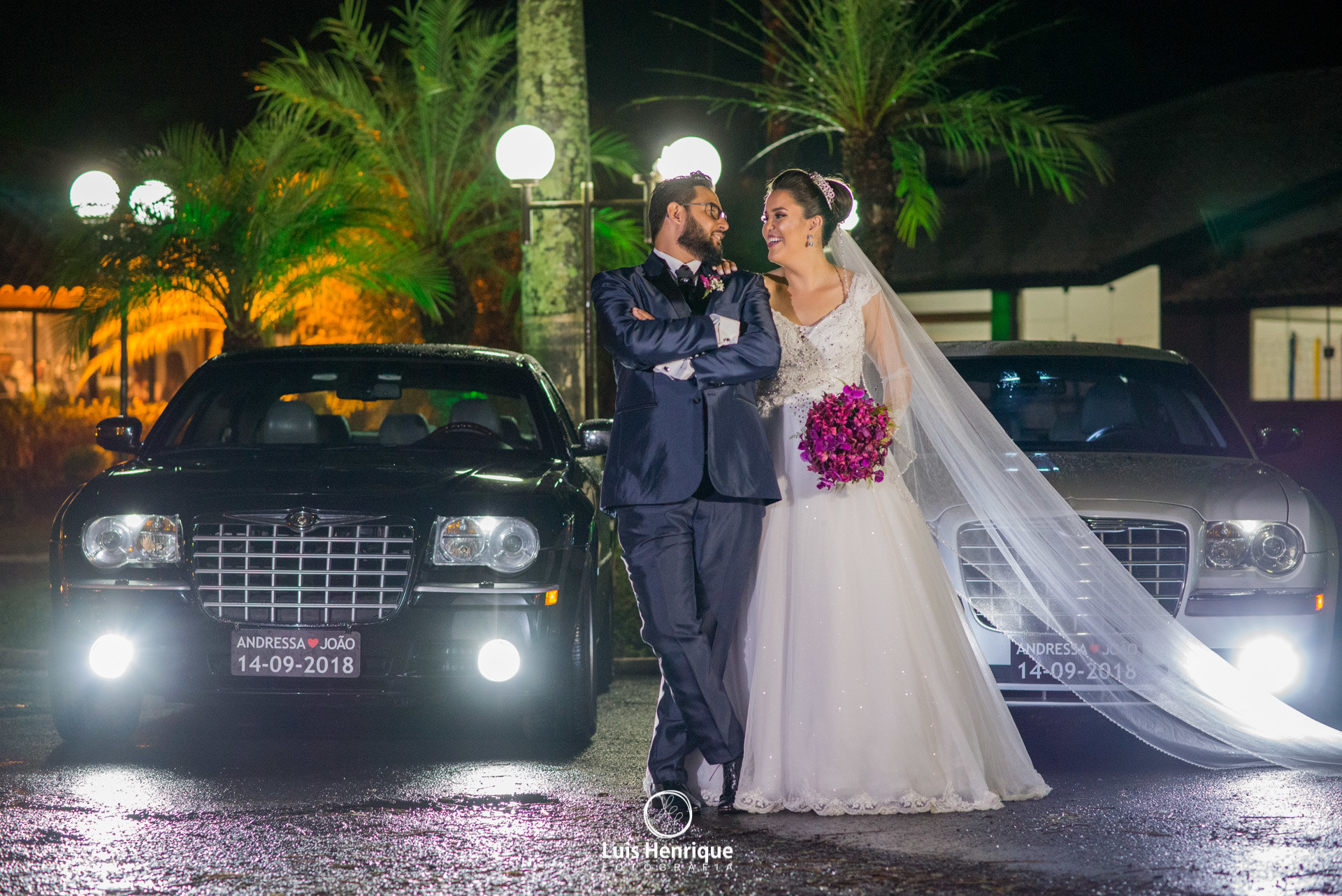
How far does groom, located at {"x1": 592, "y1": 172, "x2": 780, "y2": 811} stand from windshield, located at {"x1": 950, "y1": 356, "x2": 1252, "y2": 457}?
2.64 metres

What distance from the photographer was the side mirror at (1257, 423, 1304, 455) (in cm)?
757

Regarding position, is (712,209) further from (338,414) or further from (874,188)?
(874,188)

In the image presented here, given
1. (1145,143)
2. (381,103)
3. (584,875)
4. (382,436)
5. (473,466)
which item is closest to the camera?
(584,875)

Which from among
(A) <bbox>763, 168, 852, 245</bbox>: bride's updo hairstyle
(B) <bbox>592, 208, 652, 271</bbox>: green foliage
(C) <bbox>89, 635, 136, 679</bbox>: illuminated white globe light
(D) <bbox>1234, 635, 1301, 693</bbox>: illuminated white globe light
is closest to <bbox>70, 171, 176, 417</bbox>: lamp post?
(B) <bbox>592, 208, 652, 271</bbox>: green foliage

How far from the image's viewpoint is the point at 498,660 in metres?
6.03

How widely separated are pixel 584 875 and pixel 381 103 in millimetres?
17746

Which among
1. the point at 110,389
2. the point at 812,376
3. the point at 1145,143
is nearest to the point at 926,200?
the point at 1145,143

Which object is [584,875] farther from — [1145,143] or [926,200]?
[1145,143]

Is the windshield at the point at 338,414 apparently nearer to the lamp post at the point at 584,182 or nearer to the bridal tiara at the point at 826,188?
the bridal tiara at the point at 826,188

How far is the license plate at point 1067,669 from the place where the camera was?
6.04m

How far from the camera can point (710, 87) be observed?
98.3 feet

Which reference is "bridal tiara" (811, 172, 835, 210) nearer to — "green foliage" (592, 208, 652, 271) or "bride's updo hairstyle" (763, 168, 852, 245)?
"bride's updo hairstyle" (763, 168, 852, 245)

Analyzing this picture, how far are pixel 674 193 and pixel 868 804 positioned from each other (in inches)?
80.0

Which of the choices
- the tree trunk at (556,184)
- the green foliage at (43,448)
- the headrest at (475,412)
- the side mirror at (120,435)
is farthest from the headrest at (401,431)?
the green foliage at (43,448)
